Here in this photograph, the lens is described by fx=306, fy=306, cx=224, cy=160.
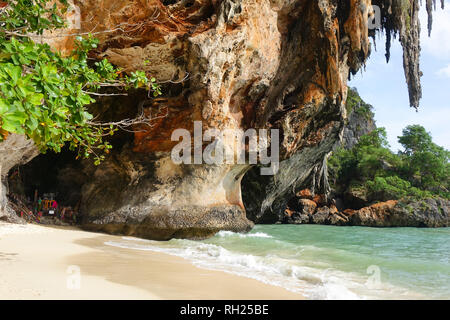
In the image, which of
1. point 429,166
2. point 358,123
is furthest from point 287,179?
point 358,123

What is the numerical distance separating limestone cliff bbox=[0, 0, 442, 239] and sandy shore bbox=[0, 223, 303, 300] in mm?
4191

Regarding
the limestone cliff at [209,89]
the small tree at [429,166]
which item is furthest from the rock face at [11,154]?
the small tree at [429,166]

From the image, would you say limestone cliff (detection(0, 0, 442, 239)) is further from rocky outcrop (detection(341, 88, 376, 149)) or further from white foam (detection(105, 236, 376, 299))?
rocky outcrop (detection(341, 88, 376, 149))

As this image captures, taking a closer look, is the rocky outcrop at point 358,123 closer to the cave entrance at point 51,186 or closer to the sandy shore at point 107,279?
the cave entrance at point 51,186

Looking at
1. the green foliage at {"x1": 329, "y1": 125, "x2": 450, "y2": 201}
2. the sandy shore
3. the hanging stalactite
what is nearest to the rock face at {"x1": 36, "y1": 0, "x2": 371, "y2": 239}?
the hanging stalactite

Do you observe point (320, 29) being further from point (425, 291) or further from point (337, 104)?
point (425, 291)

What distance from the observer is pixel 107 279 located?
3074mm

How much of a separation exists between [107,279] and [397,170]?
25893mm

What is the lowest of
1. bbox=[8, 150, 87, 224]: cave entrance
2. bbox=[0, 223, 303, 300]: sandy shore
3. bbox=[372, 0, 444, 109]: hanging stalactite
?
bbox=[0, 223, 303, 300]: sandy shore

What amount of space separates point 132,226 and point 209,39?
17.6 feet

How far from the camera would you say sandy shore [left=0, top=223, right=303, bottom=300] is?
2484 mm

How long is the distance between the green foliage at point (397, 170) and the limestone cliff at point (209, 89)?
13936 millimetres

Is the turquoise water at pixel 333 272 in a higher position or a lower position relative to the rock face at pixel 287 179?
lower

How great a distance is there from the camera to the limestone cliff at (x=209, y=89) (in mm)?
7609
